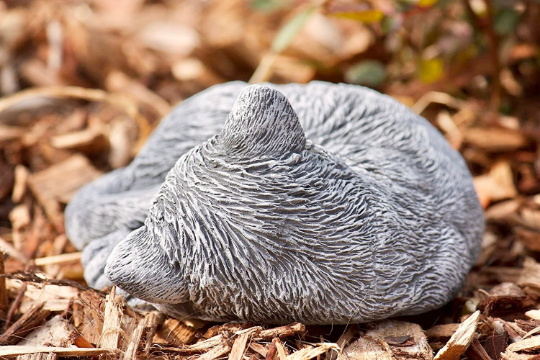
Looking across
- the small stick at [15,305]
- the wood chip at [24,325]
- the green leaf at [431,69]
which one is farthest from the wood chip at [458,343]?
the green leaf at [431,69]

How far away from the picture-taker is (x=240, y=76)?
3.39 metres

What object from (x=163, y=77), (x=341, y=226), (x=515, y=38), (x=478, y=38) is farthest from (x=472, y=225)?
(x=163, y=77)

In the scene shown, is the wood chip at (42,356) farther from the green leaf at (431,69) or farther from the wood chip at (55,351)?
the green leaf at (431,69)

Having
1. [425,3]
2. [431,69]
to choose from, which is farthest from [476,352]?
[431,69]

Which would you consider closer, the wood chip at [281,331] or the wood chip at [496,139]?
the wood chip at [281,331]

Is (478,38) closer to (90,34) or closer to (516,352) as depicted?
(516,352)

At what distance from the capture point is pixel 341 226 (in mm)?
1460

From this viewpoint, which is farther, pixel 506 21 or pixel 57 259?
pixel 506 21

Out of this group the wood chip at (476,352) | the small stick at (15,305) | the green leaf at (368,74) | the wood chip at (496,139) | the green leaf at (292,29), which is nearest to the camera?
the wood chip at (476,352)

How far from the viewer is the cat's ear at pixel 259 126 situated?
4.56ft

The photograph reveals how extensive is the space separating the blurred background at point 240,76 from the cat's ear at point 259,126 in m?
0.92

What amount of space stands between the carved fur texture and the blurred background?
480mm

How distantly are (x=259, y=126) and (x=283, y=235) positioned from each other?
0.88 ft

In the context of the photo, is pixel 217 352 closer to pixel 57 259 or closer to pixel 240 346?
pixel 240 346
